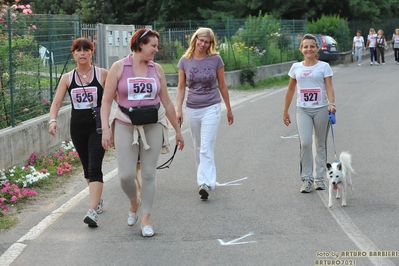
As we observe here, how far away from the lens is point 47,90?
1284cm

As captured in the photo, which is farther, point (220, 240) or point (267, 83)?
point (267, 83)

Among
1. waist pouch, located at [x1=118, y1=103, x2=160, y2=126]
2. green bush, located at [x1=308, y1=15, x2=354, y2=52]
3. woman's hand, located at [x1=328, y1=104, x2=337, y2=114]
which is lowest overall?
woman's hand, located at [x1=328, y1=104, x2=337, y2=114]

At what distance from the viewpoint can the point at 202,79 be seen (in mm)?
8695

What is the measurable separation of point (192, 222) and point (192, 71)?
1.86 m

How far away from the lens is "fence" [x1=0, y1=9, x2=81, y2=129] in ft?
35.6

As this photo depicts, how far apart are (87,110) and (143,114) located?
921mm

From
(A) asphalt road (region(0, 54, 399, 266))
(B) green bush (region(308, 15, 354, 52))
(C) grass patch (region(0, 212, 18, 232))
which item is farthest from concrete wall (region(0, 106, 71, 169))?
(B) green bush (region(308, 15, 354, 52))

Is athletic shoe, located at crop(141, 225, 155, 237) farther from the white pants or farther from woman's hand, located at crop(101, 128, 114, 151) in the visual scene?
the white pants

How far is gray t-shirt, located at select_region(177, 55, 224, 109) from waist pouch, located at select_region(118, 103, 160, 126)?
1748 mm

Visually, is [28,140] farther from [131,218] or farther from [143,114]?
[143,114]

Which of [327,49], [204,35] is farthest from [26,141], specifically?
[327,49]

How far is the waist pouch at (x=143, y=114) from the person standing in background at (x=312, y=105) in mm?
2374

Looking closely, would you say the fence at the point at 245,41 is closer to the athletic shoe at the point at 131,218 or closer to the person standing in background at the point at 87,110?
the person standing in background at the point at 87,110

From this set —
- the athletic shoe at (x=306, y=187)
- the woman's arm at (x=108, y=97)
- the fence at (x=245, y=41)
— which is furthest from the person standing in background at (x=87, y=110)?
the fence at (x=245, y=41)
